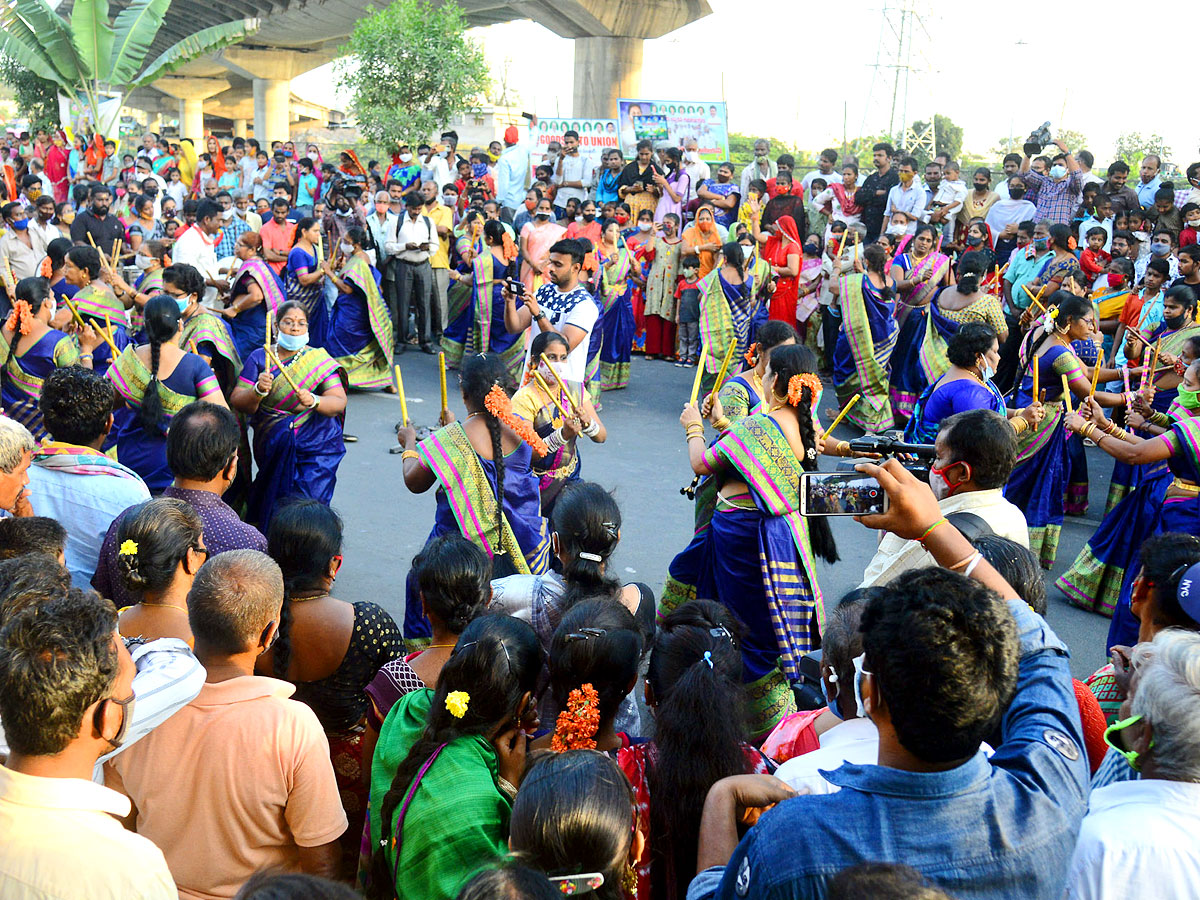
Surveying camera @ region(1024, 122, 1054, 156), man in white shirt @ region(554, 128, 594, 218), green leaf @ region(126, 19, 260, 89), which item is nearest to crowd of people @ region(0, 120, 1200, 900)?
camera @ region(1024, 122, 1054, 156)

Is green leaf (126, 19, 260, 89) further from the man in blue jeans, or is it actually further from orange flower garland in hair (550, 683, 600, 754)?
the man in blue jeans

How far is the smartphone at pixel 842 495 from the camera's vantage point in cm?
209

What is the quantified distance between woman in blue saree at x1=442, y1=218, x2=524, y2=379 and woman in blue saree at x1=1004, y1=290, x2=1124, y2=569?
4.17 metres

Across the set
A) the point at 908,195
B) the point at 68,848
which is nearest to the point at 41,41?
the point at 908,195

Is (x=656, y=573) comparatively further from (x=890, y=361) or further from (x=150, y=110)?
(x=150, y=110)

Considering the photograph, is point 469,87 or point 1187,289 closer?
point 1187,289

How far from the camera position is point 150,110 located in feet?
136

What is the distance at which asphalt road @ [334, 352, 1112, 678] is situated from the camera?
523 centimetres

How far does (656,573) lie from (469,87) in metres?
13.2

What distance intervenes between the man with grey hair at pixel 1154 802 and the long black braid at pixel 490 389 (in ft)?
8.25

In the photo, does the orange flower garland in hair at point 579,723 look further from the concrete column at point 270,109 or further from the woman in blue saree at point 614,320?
the concrete column at point 270,109

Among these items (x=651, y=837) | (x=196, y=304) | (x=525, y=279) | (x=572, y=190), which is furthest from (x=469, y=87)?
(x=651, y=837)

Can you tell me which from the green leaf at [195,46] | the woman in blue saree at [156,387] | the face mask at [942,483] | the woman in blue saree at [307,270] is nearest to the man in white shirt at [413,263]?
the woman in blue saree at [307,270]

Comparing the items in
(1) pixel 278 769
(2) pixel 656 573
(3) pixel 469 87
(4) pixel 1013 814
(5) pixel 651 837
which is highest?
(3) pixel 469 87
